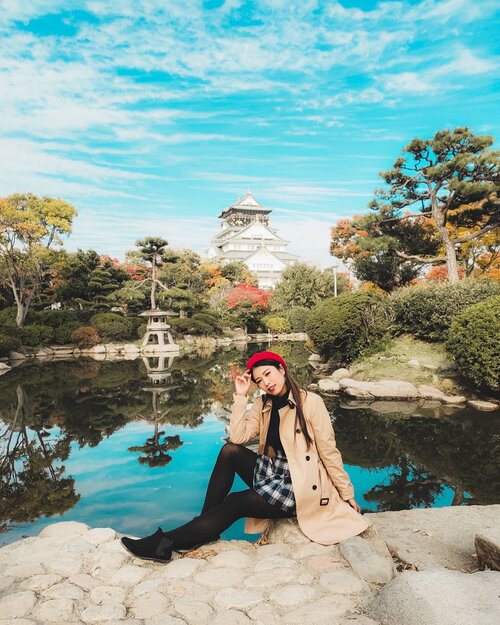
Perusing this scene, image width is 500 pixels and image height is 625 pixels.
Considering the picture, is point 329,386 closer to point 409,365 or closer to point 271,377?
point 409,365

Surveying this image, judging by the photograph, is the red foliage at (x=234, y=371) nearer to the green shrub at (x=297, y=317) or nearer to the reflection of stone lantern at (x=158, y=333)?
the reflection of stone lantern at (x=158, y=333)

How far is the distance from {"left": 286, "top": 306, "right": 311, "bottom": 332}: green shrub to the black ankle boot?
93.4 ft

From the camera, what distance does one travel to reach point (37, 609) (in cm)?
237

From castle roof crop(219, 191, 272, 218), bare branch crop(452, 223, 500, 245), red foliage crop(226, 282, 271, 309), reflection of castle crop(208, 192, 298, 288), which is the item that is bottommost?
red foliage crop(226, 282, 271, 309)

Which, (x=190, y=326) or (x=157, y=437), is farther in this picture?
(x=190, y=326)

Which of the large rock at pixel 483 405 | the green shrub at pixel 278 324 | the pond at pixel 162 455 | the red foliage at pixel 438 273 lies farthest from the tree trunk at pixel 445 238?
the green shrub at pixel 278 324

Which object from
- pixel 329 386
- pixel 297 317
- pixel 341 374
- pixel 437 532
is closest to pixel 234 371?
pixel 341 374

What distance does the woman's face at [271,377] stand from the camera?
115 inches

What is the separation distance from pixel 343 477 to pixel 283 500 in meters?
0.39

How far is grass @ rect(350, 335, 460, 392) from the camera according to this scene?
387 inches

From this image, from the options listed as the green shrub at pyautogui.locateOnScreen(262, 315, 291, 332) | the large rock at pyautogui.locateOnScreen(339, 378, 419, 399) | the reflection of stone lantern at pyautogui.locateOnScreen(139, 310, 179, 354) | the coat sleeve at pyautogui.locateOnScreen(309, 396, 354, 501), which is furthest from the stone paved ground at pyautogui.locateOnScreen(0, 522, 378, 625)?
the green shrub at pyautogui.locateOnScreen(262, 315, 291, 332)

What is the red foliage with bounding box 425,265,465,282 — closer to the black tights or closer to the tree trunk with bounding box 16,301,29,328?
the tree trunk with bounding box 16,301,29,328

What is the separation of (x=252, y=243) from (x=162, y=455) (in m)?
50.4

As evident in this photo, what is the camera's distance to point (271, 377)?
2.91 meters
